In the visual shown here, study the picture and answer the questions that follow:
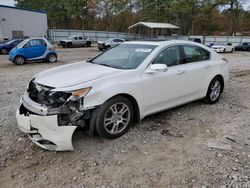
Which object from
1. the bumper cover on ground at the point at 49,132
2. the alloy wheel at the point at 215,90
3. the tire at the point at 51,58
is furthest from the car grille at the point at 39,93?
the tire at the point at 51,58

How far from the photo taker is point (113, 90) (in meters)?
3.09

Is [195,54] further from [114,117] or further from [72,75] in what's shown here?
[72,75]

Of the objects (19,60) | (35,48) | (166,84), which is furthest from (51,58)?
(166,84)

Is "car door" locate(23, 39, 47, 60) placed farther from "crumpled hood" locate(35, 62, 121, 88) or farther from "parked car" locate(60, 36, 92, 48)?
"parked car" locate(60, 36, 92, 48)

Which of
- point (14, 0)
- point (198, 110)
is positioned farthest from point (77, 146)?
point (14, 0)

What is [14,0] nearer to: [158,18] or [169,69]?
[158,18]

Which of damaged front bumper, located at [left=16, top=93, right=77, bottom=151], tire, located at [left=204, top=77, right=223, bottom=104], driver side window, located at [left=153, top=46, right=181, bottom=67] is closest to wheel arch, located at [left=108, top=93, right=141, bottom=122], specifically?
driver side window, located at [left=153, top=46, right=181, bottom=67]

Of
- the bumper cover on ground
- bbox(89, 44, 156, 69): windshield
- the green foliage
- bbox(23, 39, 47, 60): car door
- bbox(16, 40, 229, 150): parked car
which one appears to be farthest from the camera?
the green foliage

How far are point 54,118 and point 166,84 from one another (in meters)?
1.95

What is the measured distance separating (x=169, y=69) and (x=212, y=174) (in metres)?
1.89

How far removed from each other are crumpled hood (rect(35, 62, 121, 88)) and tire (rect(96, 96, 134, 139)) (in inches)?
17.1

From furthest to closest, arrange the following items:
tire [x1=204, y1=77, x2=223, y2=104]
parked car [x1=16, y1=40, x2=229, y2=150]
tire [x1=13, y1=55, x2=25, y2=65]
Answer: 1. tire [x1=13, y1=55, x2=25, y2=65]
2. tire [x1=204, y1=77, x2=223, y2=104]
3. parked car [x1=16, y1=40, x2=229, y2=150]

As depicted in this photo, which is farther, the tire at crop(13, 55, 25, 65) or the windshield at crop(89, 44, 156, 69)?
the tire at crop(13, 55, 25, 65)

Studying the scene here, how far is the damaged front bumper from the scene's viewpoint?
8.96 ft
